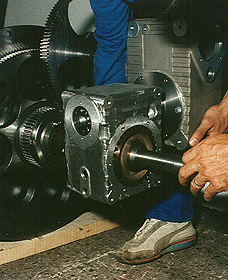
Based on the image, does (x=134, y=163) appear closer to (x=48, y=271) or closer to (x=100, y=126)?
(x=100, y=126)

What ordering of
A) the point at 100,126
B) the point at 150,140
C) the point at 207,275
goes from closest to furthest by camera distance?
the point at 100,126, the point at 150,140, the point at 207,275

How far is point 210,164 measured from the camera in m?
0.96

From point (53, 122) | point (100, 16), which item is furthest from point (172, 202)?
point (100, 16)

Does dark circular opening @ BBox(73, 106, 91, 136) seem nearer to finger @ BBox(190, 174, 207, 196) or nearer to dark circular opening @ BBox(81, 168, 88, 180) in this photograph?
dark circular opening @ BBox(81, 168, 88, 180)

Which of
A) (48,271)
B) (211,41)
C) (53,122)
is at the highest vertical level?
(211,41)

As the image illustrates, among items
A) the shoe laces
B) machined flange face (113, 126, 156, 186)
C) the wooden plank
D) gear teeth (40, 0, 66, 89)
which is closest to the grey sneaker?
the shoe laces

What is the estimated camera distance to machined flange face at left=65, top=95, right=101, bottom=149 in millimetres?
964

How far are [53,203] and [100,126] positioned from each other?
0.63 m

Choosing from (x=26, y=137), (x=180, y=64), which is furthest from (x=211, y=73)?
(x=26, y=137)

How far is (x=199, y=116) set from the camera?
1334mm

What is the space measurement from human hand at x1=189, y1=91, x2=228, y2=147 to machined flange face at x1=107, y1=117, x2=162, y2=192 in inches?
8.8

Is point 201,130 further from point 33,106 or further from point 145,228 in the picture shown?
point 33,106

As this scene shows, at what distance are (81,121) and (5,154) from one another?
1.59 feet

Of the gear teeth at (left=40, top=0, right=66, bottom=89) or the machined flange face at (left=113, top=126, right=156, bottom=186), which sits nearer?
the machined flange face at (left=113, top=126, right=156, bottom=186)
